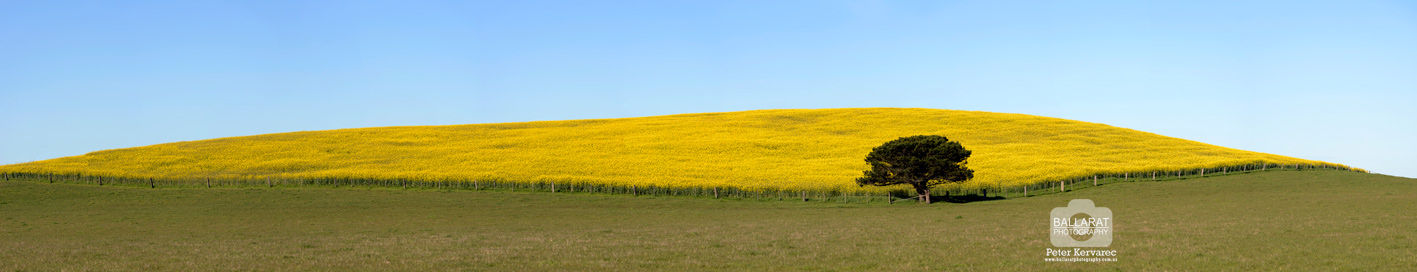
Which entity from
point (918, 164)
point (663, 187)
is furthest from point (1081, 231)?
point (663, 187)

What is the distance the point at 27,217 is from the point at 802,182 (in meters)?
38.6

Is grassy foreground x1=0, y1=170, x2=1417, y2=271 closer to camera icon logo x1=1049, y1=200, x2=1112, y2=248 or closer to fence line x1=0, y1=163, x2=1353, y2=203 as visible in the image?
camera icon logo x1=1049, y1=200, x2=1112, y2=248

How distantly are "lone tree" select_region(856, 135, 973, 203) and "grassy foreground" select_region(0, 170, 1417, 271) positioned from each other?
2.01 m

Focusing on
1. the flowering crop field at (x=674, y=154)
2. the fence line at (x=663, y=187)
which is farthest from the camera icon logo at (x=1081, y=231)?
the flowering crop field at (x=674, y=154)

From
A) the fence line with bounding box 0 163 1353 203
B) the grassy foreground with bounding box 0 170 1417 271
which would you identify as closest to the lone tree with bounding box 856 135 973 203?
the fence line with bounding box 0 163 1353 203

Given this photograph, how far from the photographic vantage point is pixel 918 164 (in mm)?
51594

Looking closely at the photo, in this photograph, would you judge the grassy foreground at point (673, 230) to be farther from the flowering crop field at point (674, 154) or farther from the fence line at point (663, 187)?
the flowering crop field at point (674, 154)

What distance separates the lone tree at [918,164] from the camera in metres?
51.7

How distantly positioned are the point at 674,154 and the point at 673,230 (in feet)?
128

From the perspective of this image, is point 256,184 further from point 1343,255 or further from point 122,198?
point 1343,255

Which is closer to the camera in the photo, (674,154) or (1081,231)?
(1081,231)

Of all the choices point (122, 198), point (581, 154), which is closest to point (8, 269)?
point (122, 198)

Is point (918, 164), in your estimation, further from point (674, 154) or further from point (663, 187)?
point (674, 154)

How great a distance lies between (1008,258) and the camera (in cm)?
2189
